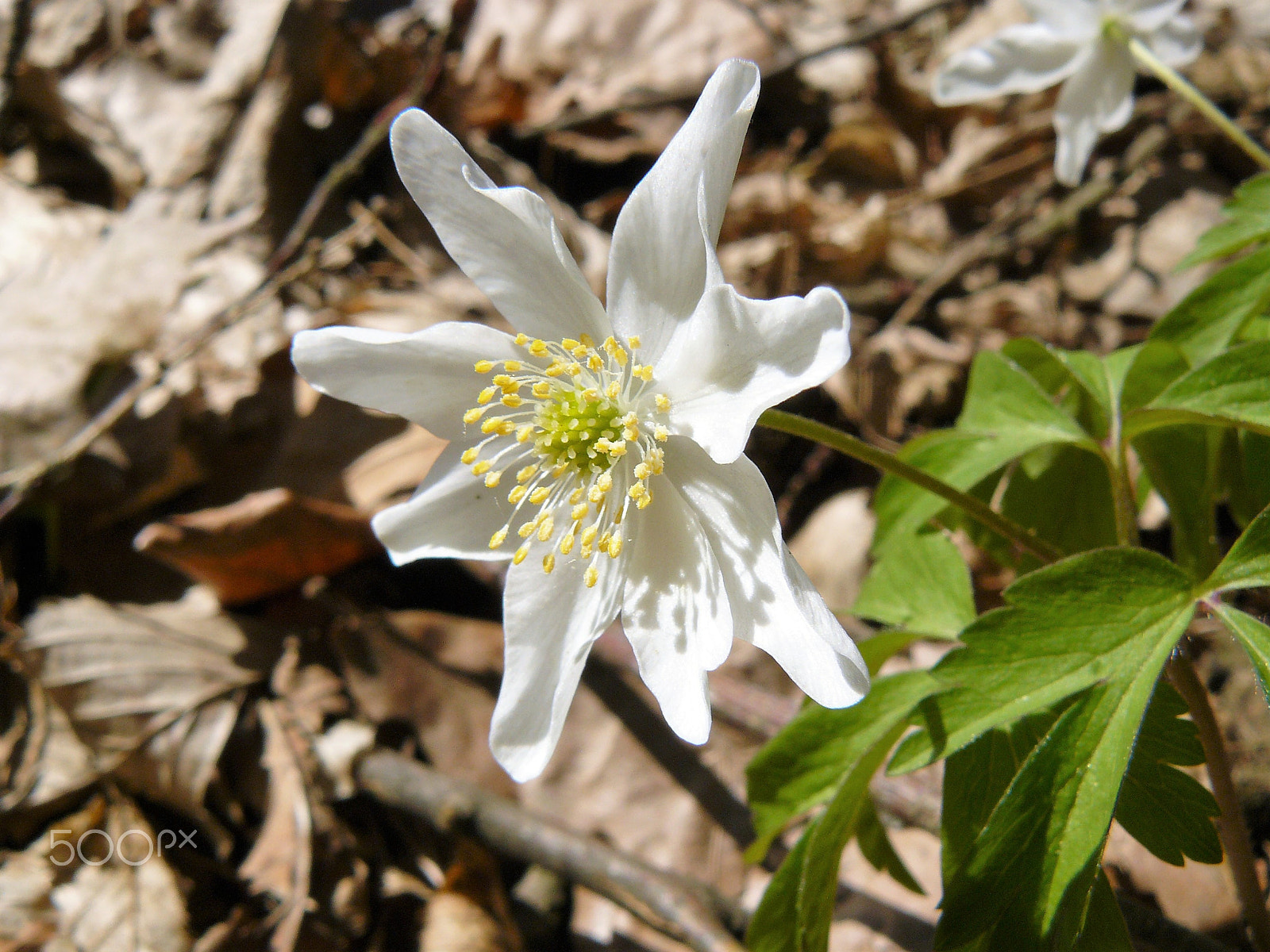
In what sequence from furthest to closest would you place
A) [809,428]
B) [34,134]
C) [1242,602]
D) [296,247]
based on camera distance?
[34,134]
[296,247]
[1242,602]
[809,428]

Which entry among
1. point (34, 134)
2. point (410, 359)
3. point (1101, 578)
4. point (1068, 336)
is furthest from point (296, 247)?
point (1101, 578)

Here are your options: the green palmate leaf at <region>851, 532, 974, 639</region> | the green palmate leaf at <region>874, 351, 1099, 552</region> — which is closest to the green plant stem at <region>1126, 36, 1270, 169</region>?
the green palmate leaf at <region>874, 351, 1099, 552</region>

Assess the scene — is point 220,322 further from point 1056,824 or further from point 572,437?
point 1056,824

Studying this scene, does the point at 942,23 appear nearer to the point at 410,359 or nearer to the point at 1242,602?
the point at 1242,602

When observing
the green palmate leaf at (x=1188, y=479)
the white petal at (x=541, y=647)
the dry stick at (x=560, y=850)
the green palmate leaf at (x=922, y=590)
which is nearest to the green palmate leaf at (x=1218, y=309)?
the green palmate leaf at (x=1188, y=479)

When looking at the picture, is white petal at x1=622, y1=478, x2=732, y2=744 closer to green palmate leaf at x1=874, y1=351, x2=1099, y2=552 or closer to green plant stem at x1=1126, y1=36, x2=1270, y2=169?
green palmate leaf at x1=874, y1=351, x2=1099, y2=552

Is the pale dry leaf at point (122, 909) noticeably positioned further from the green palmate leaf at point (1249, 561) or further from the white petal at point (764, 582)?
the green palmate leaf at point (1249, 561)
